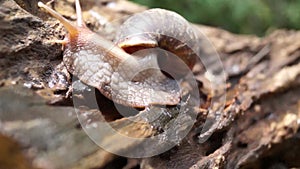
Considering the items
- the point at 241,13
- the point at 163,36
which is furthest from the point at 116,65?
the point at 241,13

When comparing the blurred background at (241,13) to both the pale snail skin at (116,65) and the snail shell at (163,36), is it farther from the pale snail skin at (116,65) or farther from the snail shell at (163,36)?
the pale snail skin at (116,65)

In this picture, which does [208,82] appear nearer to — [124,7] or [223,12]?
[124,7]

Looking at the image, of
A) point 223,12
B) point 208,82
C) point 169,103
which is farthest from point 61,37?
point 223,12

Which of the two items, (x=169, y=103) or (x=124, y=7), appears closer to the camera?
(x=169, y=103)

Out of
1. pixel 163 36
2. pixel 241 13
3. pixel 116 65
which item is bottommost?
pixel 116 65

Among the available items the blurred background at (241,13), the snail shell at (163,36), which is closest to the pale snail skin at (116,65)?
the snail shell at (163,36)

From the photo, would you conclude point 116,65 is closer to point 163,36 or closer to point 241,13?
point 163,36
